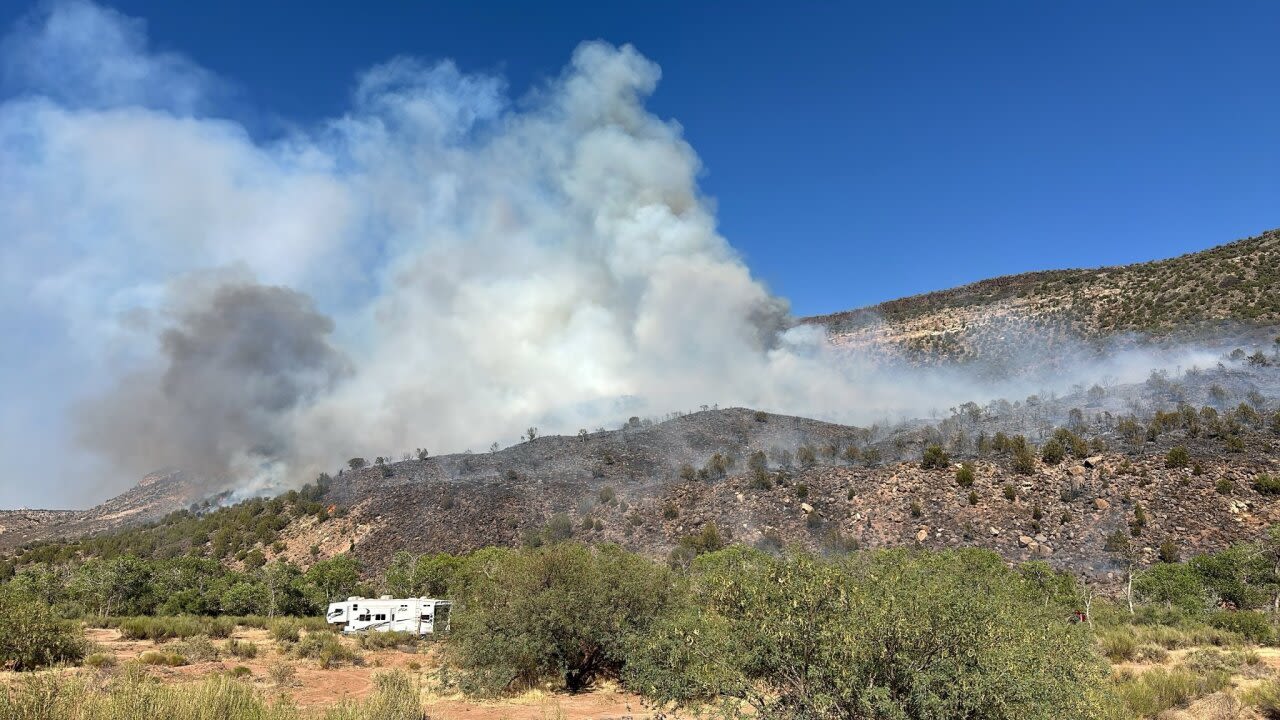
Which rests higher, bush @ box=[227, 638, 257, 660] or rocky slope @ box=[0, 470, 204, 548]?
rocky slope @ box=[0, 470, 204, 548]

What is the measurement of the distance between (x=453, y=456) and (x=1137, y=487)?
3218 inches

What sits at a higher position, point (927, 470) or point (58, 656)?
point (927, 470)

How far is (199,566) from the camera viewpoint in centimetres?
6231

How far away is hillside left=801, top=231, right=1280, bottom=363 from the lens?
279 feet

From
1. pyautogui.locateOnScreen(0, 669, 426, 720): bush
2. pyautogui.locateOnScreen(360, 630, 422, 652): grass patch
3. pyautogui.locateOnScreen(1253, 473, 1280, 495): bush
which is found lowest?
pyautogui.locateOnScreen(360, 630, 422, 652): grass patch

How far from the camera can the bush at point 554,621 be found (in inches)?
977

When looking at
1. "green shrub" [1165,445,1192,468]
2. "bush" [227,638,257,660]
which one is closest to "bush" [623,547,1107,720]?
"bush" [227,638,257,660]

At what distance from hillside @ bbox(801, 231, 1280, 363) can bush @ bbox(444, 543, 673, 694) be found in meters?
88.5

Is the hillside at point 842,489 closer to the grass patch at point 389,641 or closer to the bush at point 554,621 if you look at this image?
the grass patch at point 389,641

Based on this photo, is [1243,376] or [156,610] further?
[1243,376]

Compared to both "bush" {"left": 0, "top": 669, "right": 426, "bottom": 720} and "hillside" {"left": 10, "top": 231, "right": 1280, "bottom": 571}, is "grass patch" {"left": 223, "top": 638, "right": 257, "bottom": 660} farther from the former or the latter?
"hillside" {"left": 10, "top": 231, "right": 1280, "bottom": 571}

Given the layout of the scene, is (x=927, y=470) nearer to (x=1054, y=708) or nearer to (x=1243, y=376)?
(x=1243, y=376)

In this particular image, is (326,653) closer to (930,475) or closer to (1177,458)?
(930,475)

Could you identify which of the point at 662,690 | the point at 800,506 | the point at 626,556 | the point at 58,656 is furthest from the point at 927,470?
the point at 58,656
